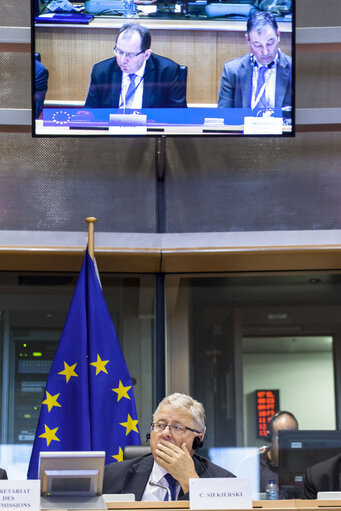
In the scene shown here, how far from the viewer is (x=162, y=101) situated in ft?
19.0

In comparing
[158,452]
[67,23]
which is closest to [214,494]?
[158,452]

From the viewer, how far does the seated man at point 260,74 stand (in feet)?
18.9

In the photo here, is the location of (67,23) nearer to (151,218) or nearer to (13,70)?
(13,70)

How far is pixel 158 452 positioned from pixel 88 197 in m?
2.88

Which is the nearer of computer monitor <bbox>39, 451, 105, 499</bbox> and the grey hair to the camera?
computer monitor <bbox>39, 451, 105, 499</bbox>

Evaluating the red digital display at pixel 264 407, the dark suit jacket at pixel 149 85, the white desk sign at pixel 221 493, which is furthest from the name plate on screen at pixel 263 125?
the white desk sign at pixel 221 493

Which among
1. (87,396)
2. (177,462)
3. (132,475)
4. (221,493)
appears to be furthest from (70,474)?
(87,396)

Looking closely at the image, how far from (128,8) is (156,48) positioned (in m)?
0.32

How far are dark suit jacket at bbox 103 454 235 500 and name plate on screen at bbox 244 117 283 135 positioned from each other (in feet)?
8.57

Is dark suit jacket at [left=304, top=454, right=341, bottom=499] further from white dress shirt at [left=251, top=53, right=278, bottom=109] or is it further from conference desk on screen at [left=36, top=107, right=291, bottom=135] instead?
white dress shirt at [left=251, top=53, right=278, bottom=109]

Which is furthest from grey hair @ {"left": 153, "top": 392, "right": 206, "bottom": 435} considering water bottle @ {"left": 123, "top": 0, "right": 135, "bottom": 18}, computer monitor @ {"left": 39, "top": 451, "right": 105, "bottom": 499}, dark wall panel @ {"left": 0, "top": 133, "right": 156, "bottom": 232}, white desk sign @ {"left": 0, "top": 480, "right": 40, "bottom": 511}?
water bottle @ {"left": 123, "top": 0, "right": 135, "bottom": 18}

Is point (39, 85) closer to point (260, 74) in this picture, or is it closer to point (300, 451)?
point (260, 74)

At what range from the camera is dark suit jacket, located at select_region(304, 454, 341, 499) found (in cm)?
392

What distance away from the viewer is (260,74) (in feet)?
19.1
